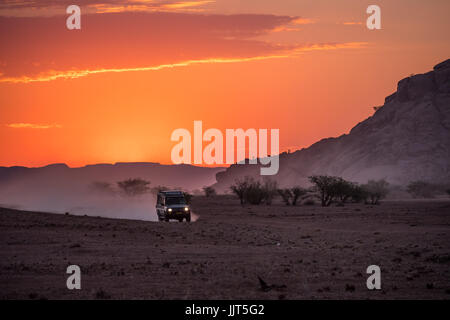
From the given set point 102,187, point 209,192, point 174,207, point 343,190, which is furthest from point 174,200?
point 102,187

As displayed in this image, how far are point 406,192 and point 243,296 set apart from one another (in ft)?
379

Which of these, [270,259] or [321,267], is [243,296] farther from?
[270,259]

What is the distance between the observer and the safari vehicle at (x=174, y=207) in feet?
152

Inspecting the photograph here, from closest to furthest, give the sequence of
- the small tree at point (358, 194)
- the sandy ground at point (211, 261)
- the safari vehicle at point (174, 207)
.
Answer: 1. the sandy ground at point (211, 261)
2. the safari vehicle at point (174, 207)
3. the small tree at point (358, 194)

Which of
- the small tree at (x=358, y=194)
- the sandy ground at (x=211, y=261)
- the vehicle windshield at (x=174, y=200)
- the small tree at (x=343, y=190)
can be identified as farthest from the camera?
the small tree at (x=358, y=194)

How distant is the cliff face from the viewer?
139 metres

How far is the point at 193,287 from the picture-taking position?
17375 millimetres

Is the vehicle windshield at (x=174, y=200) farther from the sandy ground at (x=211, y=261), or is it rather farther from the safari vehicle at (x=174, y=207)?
the sandy ground at (x=211, y=261)

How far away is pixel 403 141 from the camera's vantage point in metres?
147

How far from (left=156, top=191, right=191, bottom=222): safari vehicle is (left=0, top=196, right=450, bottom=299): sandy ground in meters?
4.40

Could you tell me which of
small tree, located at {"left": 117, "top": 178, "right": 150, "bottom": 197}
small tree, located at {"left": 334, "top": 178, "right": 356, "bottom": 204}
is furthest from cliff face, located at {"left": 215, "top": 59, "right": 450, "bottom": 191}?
small tree, located at {"left": 334, "top": 178, "right": 356, "bottom": 204}

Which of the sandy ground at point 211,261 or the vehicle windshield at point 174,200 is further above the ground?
the vehicle windshield at point 174,200

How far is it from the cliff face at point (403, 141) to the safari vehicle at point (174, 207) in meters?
95.4

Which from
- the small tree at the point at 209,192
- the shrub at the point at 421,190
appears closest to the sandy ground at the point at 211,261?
the shrub at the point at 421,190
